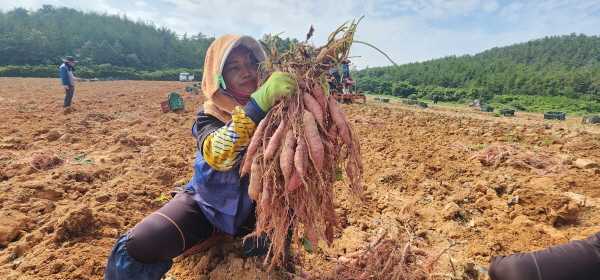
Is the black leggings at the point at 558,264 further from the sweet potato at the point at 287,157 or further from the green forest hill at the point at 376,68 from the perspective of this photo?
the green forest hill at the point at 376,68

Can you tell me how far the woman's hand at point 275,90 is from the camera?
1424mm

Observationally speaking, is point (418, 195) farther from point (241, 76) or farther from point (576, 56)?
point (576, 56)

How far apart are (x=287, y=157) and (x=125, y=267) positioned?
45.2 inches

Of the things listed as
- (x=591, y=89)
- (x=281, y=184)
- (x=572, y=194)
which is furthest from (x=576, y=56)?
(x=281, y=184)

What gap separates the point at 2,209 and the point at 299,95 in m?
2.94

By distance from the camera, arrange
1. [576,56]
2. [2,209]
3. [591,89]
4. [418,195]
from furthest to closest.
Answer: [576,56] < [591,89] < [418,195] < [2,209]

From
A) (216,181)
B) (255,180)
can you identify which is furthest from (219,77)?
(255,180)

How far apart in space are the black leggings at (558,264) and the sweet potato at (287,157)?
1291 mm

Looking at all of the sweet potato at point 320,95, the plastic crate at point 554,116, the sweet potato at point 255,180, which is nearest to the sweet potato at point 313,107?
the sweet potato at point 320,95

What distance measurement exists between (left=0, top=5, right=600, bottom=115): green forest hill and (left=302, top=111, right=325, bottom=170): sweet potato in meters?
19.7

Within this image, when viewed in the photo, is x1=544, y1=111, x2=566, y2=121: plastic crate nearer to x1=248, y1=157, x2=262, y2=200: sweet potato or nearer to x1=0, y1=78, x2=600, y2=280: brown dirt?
x1=0, y1=78, x2=600, y2=280: brown dirt

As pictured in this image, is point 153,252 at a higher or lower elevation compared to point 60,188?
higher

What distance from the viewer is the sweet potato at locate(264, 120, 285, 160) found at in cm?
133

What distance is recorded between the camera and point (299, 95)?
1483 millimetres
